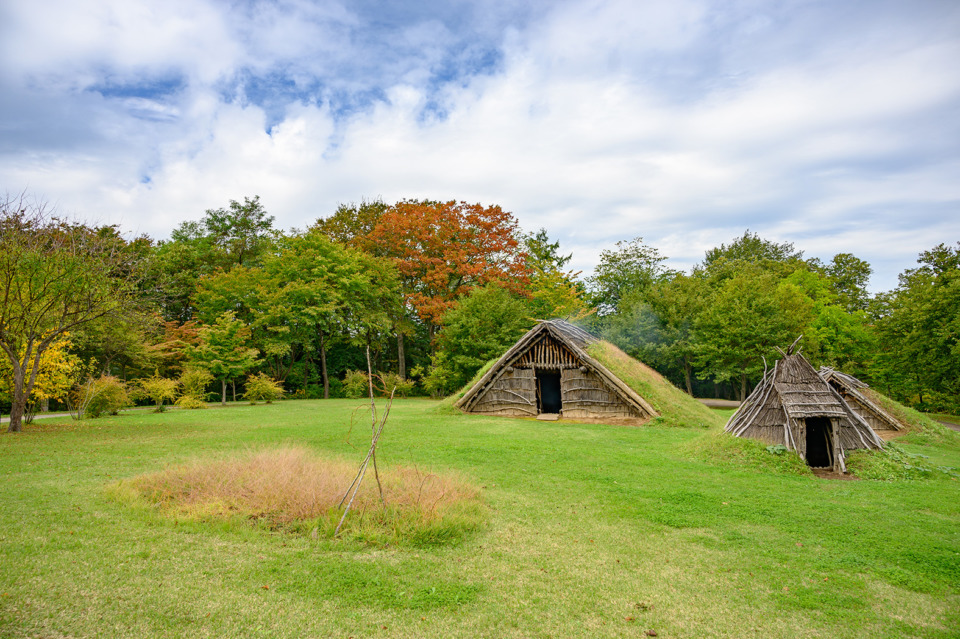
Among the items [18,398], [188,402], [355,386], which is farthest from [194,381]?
[18,398]

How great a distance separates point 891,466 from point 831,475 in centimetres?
115

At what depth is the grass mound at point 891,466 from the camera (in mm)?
8828

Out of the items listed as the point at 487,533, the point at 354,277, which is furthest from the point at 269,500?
the point at 354,277

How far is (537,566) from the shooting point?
480cm

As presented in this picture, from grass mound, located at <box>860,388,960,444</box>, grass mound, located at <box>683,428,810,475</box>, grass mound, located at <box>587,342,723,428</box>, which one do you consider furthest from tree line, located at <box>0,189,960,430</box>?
grass mound, located at <box>683,428,810,475</box>

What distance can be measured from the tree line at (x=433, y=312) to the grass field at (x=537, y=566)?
12845 mm

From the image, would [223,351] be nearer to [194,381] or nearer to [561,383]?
[194,381]

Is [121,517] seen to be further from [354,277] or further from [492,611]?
[354,277]

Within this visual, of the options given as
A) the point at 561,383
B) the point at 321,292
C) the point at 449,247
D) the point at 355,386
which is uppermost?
the point at 449,247

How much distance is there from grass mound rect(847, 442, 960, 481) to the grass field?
0.28 meters

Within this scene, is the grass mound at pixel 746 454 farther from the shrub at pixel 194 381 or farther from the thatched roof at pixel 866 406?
the shrub at pixel 194 381

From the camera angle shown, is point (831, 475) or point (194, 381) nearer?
point (831, 475)

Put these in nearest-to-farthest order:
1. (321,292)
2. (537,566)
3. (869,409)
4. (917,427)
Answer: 1. (537,566)
2. (917,427)
3. (869,409)
4. (321,292)

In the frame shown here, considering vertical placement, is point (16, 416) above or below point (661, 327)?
below
